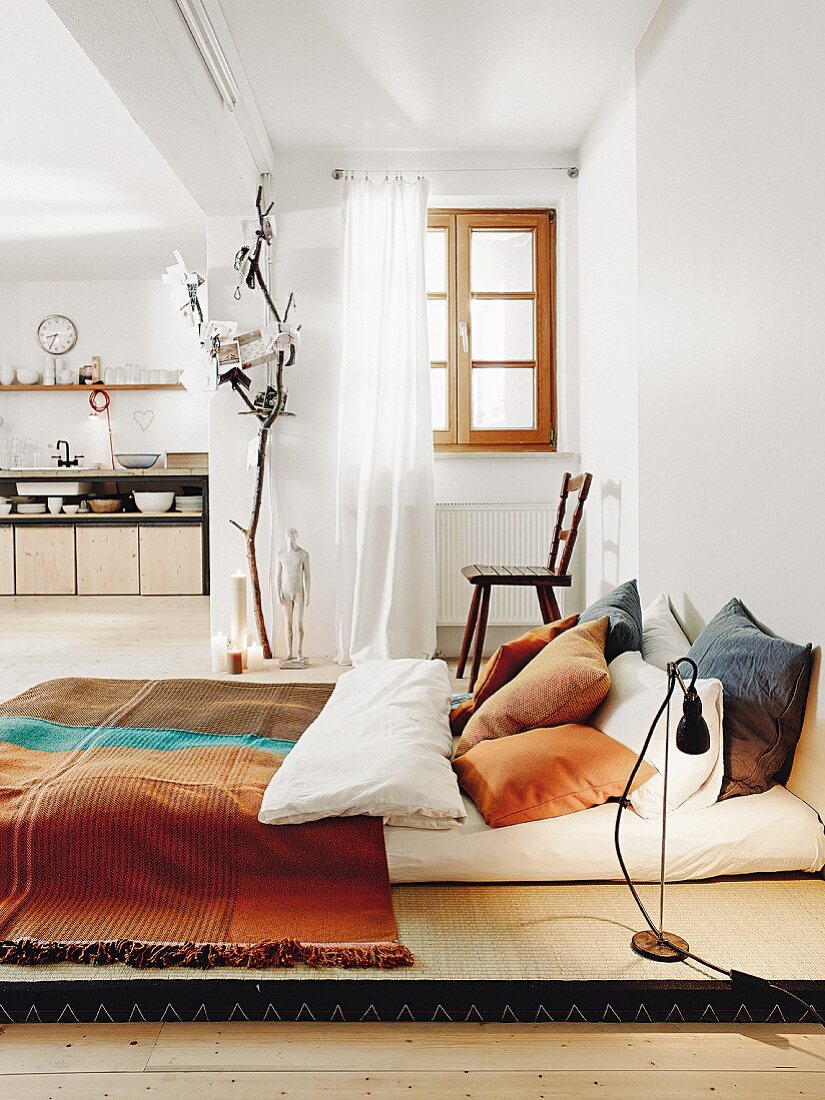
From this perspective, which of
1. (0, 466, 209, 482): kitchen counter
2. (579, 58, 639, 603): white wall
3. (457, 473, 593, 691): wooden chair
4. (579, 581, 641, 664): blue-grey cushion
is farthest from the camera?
(0, 466, 209, 482): kitchen counter

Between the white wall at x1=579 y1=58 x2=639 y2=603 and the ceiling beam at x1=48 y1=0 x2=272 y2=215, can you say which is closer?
the ceiling beam at x1=48 y1=0 x2=272 y2=215

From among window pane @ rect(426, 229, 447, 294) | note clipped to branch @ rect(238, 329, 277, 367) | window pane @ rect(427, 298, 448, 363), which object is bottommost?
note clipped to branch @ rect(238, 329, 277, 367)

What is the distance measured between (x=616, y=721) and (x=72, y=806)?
125 cm

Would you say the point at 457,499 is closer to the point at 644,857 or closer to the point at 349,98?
the point at 349,98

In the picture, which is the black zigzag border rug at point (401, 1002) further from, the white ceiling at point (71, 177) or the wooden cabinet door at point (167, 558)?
the wooden cabinet door at point (167, 558)

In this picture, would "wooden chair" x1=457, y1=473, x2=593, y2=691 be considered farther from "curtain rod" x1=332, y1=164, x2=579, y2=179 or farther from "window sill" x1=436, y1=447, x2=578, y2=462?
"curtain rod" x1=332, y1=164, x2=579, y2=179

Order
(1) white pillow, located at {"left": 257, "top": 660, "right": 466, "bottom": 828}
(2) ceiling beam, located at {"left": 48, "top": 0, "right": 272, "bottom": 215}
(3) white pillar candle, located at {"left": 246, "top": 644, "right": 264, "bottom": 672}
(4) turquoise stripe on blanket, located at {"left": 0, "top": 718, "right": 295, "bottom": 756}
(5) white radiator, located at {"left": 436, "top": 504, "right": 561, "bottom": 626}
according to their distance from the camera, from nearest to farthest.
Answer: (1) white pillow, located at {"left": 257, "top": 660, "right": 466, "bottom": 828} < (4) turquoise stripe on blanket, located at {"left": 0, "top": 718, "right": 295, "bottom": 756} < (2) ceiling beam, located at {"left": 48, "top": 0, "right": 272, "bottom": 215} < (3) white pillar candle, located at {"left": 246, "top": 644, "right": 264, "bottom": 672} < (5) white radiator, located at {"left": 436, "top": 504, "right": 561, "bottom": 626}

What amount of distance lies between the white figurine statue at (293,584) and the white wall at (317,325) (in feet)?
0.79

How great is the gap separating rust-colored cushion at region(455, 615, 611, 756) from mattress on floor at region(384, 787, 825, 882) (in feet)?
1.00

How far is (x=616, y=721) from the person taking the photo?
234 cm

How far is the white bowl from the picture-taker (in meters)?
8.25

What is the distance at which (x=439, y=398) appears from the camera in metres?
5.47

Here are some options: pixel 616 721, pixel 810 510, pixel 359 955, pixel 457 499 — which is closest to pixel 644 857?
pixel 616 721

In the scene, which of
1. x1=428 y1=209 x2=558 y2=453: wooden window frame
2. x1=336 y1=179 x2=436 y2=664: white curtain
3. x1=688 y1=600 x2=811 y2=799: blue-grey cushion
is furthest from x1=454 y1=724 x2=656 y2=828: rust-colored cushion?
x1=428 y1=209 x2=558 y2=453: wooden window frame
